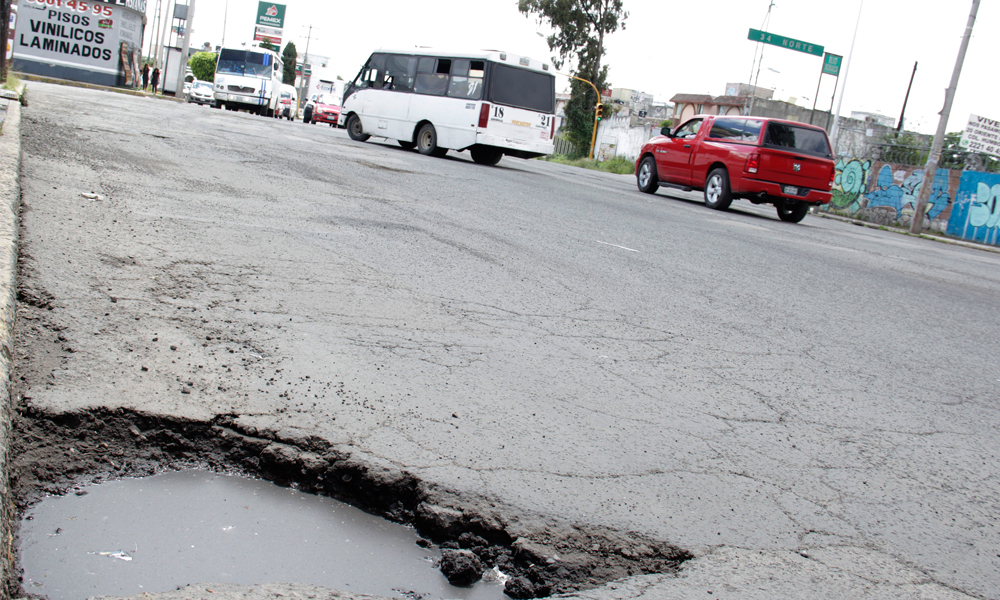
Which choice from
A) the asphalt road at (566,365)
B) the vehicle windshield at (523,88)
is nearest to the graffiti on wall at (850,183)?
the vehicle windshield at (523,88)

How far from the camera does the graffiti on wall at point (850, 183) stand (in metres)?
24.0

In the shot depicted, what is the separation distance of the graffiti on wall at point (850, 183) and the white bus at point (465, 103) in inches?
427

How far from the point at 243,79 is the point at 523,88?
1853 centimetres

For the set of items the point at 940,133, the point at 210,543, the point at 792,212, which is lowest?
the point at 210,543

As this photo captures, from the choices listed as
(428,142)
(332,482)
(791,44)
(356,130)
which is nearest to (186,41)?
(356,130)

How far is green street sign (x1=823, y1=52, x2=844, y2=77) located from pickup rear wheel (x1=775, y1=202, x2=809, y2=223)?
36.8 feet

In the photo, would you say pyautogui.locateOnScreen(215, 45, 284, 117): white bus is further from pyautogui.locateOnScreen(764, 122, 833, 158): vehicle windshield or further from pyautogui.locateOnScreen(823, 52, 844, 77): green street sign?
pyautogui.locateOnScreen(764, 122, 833, 158): vehicle windshield

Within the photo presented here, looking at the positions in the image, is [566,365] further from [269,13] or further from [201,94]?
[269,13]

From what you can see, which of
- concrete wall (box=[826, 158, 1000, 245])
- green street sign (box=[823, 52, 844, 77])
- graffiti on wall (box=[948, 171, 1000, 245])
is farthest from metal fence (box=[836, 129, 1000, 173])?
green street sign (box=[823, 52, 844, 77])

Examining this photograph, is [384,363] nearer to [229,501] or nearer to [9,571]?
[229,501]

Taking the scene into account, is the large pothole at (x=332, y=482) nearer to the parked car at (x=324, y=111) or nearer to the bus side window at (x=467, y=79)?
the bus side window at (x=467, y=79)

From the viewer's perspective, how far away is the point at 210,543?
2158 millimetres

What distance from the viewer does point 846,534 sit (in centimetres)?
251

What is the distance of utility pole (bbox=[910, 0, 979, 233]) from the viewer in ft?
64.0
